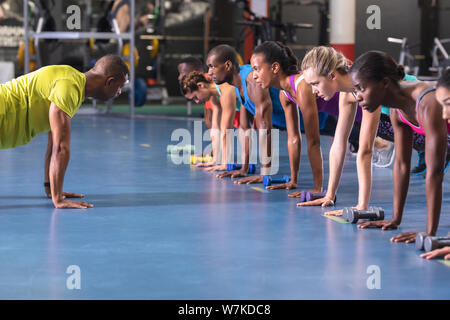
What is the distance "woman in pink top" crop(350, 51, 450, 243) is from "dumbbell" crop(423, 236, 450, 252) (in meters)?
0.05

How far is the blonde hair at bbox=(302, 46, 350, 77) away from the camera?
343cm

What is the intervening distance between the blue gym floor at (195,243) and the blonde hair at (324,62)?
2.38 feet

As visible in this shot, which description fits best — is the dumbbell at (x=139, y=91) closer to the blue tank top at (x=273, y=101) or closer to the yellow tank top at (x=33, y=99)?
the blue tank top at (x=273, y=101)

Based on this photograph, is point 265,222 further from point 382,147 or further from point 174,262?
point 382,147

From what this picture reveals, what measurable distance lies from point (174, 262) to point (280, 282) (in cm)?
46

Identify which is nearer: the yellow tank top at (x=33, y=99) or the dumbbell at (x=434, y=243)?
the dumbbell at (x=434, y=243)

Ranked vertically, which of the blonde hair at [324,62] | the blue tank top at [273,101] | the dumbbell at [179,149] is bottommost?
the dumbbell at [179,149]

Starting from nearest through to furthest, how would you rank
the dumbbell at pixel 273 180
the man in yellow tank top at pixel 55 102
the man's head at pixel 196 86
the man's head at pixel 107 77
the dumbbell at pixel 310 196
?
1. the man in yellow tank top at pixel 55 102
2. the man's head at pixel 107 77
3. the dumbbell at pixel 310 196
4. the dumbbell at pixel 273 180
5. the man's head at pixel 196 86

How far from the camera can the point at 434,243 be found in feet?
8.89

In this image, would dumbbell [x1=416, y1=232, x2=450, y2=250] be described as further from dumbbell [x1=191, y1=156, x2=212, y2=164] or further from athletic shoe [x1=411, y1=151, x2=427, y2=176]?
dumbbell [x1=191, y1=156, x2=212, y2=164]

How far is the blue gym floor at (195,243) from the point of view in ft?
7.47

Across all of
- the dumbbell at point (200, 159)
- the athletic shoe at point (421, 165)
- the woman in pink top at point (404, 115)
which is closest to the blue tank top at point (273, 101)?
the dumbbell at point (200, 159)

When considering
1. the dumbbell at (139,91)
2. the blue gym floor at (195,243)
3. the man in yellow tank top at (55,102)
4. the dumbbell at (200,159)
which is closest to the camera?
the blue gym floor at (195,243)

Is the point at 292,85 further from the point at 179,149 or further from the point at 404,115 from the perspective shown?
the point at 179,149
